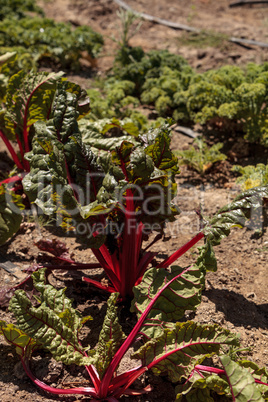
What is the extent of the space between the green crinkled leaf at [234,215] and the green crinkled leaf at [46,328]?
995mm

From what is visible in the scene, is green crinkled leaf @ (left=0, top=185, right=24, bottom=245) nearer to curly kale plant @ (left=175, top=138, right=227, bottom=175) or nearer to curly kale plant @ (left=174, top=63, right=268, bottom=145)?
curly kale plant @ (left=175, top=138, right=227, bottom=175)

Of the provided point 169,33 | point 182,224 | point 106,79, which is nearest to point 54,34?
point 106,79

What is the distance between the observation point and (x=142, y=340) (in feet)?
7.80

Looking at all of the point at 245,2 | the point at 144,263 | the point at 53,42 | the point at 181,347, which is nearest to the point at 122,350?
the point at 181,347

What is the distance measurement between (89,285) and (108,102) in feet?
8.87

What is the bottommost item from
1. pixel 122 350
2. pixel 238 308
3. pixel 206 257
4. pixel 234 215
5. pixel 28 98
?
pixel 238 308

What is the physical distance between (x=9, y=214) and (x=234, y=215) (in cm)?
182

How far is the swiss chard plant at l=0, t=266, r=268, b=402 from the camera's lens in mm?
2100

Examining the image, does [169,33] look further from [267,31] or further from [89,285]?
[89,285]

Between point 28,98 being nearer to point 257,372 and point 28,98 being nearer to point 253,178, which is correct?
point 253,178

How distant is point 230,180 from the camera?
13.4ft

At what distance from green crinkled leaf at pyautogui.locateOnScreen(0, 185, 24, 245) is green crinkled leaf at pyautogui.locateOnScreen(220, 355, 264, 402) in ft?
6.64

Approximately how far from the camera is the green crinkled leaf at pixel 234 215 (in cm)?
246

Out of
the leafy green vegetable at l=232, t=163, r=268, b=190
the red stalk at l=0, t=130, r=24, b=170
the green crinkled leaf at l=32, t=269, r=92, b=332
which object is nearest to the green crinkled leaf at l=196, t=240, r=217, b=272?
the green crinkled leaf at l=32, t=269, r=92, b=332
